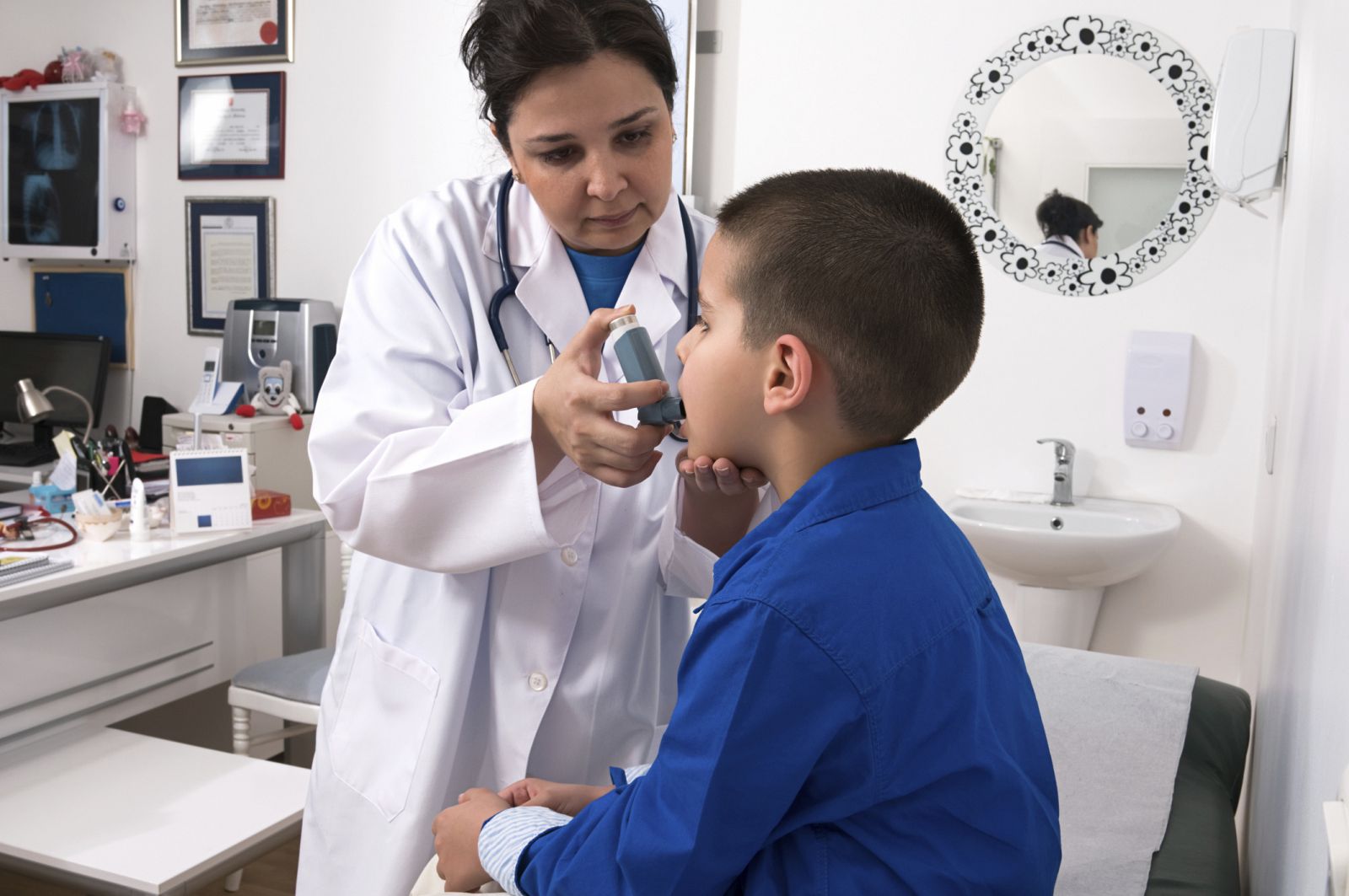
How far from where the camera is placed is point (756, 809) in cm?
73

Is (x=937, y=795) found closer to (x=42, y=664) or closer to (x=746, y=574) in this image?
(x=746, y=574)

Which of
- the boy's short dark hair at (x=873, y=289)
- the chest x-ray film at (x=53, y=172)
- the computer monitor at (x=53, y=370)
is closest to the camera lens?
the boy's short dark hair at (x=873, y=289)

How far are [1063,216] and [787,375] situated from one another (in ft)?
6.94

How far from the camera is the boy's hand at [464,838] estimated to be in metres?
0.96

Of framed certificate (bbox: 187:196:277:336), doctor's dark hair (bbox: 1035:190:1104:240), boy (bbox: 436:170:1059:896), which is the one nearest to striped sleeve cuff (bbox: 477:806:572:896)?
boy (bbox: 436:170:1059:896)

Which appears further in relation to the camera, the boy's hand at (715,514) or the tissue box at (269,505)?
the tissue box at (269,505)

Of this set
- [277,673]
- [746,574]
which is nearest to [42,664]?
[277,673]

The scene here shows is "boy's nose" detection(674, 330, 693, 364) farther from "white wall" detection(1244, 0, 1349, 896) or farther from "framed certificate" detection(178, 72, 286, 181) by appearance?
"framed certificate" detection(178, 72, 286, 181)

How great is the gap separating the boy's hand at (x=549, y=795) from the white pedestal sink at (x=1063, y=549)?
1643 mm

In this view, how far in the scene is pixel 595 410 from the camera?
0.96 metres

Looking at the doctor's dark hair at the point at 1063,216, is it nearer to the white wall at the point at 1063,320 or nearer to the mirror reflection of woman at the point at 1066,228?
the mirror reflection of woman at the point at 1066,228

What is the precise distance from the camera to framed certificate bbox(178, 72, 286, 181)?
378 cm

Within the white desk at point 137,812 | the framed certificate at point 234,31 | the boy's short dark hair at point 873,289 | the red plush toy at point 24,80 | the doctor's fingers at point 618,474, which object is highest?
the framed certificate at point 234,31

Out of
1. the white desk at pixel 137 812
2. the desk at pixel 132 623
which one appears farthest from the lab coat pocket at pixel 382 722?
the desk at pixel 132 623
